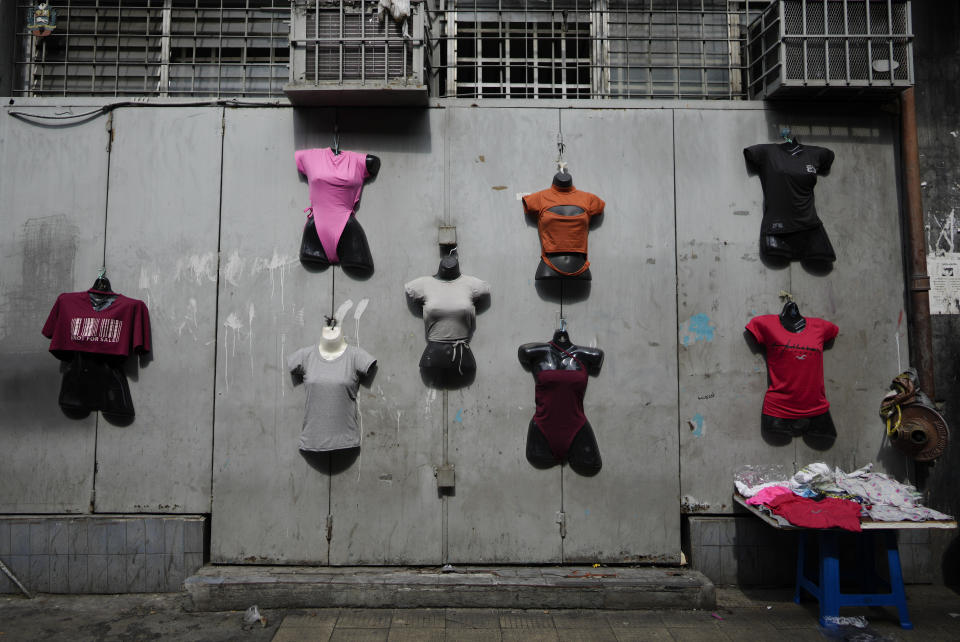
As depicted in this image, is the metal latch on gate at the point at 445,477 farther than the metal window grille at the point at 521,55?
No

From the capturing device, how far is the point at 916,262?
5215 millimetres

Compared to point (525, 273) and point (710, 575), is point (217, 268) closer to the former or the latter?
point (525, 273)

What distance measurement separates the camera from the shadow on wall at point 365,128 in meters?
5.30

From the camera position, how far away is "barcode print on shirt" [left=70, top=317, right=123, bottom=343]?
4996 millimetres

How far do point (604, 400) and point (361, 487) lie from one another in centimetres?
219

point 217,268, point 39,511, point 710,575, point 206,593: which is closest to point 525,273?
point 217,268

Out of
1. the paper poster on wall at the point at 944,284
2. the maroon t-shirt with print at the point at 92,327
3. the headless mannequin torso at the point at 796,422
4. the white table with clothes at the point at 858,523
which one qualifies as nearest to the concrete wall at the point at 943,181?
the paper poster on wall at the point at 944,284

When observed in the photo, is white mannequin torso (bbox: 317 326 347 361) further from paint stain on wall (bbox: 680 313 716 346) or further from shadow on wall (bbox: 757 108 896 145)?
shadow on wall (bbox: 757 108 896 145)

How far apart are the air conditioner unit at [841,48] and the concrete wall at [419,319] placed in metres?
0.35

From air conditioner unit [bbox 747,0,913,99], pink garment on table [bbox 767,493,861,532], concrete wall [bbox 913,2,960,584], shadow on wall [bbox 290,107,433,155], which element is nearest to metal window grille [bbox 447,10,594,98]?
shadow on wall [bbox 290,107,433,155]

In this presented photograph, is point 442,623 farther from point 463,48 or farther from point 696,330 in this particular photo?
point 463,48

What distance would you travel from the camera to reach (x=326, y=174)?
5.12 meters

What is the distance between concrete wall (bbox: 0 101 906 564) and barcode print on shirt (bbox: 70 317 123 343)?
33 cm

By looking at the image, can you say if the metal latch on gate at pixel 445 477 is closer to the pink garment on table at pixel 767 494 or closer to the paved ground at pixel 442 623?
the paved ground at pixel 442 623
